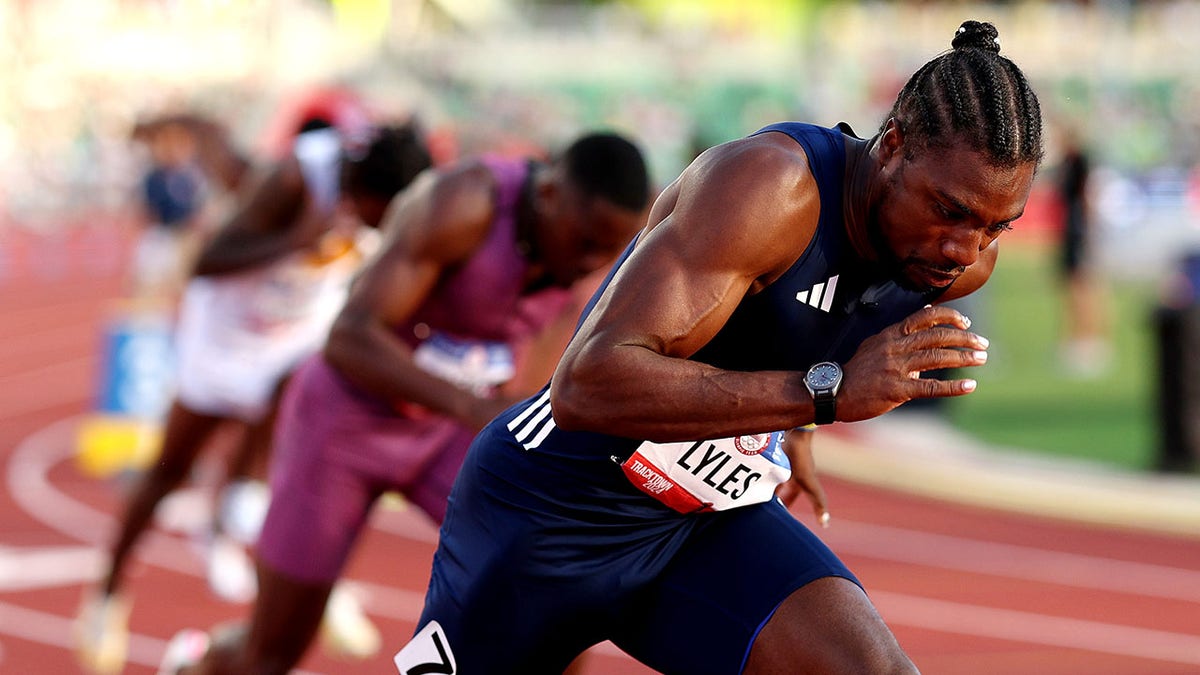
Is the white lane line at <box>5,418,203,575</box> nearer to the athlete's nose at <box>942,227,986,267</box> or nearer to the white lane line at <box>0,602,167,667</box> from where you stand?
the white lane line at <box>0,602,167,667</box>

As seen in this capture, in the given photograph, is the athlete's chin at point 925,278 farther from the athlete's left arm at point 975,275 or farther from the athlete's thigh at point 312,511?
the athlete's thigh at point 312,511

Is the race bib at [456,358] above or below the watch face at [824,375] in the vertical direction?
below

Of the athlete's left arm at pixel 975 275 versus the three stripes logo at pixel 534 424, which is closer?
the three stripes logo at pixel 534 424

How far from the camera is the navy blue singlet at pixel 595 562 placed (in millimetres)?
3268

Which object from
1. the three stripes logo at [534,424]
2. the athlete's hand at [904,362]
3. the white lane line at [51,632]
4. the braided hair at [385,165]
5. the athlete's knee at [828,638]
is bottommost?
the white lane line at [51,632]

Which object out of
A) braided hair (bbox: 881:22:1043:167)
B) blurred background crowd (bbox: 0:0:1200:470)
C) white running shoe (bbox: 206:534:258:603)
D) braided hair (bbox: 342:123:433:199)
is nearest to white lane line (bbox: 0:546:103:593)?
white running shoe (bbox: 206:534:258:603)

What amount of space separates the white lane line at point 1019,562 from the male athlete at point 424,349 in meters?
4.21

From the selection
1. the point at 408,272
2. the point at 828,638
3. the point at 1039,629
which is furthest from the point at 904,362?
the point at 1039,629

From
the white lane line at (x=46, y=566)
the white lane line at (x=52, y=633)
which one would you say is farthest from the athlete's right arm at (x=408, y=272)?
the white lane line at (x=46, y=566)

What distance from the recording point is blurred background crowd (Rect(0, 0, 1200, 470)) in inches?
1142

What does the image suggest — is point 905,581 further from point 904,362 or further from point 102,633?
point 904,362

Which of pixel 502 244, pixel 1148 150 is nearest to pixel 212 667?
pixel 502 244

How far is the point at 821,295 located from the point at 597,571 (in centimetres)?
74

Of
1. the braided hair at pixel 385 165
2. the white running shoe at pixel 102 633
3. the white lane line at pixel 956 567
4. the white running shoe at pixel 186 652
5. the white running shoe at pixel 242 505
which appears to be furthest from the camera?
the white running shoe at pixel 242 505
